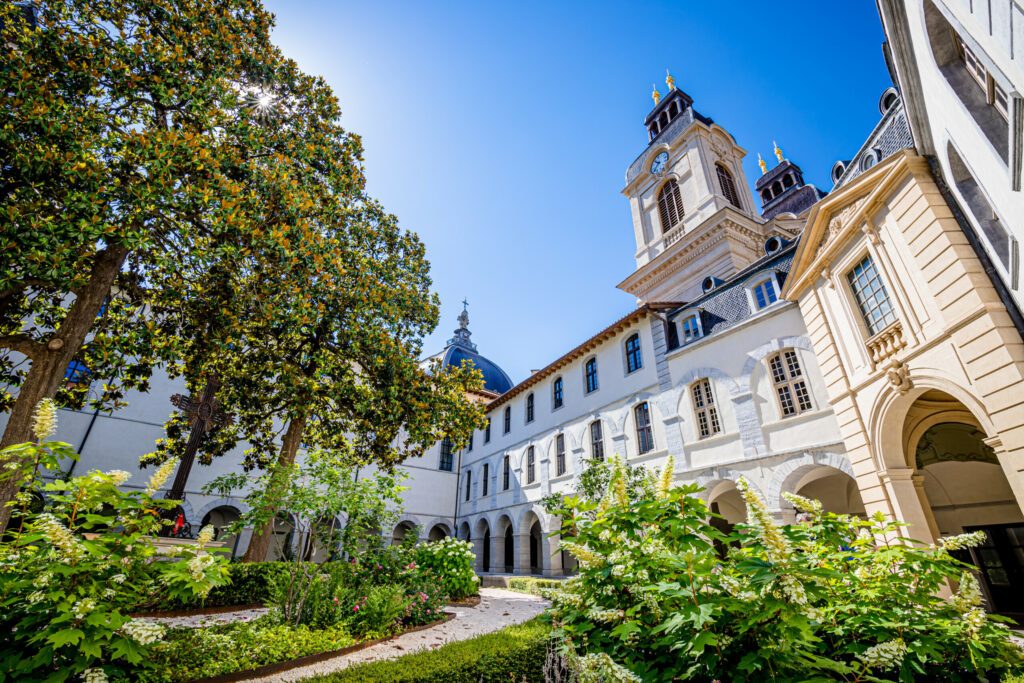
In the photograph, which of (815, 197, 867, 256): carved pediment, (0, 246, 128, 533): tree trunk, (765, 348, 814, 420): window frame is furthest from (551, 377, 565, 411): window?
(0, 246, 128, 533): tree trunk

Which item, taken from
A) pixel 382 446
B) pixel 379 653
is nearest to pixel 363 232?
pixel 382 446

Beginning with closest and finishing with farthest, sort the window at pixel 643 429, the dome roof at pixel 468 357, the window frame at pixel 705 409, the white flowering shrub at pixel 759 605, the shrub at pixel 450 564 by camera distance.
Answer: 1. the white flowering shrub at pixel 759 605
2. the shrub at pixel 450 564
3. the window frame at pixel 705 409
4. the window at pixel 643 429
5. the dome roof at pixel 468 357

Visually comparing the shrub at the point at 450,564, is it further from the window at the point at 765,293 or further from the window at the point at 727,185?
the window at the point at 727,185

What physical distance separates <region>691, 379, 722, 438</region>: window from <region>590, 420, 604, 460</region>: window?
4.87 m

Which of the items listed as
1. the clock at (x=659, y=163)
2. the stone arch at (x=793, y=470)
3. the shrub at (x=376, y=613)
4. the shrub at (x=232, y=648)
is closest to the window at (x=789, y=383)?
the stone arch at (x=793, y=470)

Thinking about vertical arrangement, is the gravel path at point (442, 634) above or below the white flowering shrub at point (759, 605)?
below

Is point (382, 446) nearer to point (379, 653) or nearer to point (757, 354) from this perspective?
point (379, 653)

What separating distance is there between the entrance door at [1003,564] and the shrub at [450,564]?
42.2 feet

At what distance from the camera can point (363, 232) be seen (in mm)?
12477

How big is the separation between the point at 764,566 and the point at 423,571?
10170 mm

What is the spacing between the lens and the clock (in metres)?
28.3

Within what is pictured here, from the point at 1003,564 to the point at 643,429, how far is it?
9.93m

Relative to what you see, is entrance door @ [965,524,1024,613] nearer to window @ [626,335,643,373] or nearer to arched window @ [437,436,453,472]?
window @ [626,335,643,373]

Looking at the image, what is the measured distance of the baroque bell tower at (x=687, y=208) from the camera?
2223 cm
